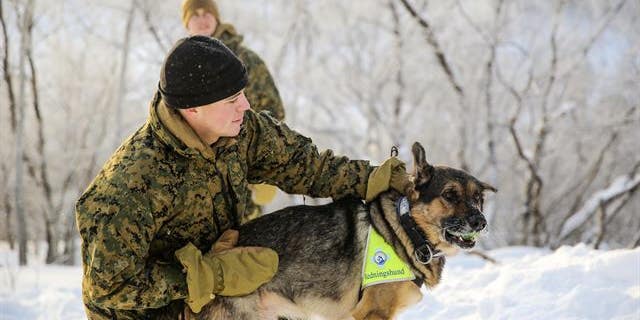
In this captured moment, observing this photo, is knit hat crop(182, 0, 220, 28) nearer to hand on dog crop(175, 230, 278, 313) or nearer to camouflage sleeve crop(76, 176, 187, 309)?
hand on dog crop(175, 230, 278, 313)

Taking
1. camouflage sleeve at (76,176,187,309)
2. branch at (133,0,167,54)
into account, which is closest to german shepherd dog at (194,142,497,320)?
camouflage sleeve at (76,176,187,309)

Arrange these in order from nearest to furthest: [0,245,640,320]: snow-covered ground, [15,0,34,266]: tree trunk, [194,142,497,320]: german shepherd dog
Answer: [194,142,497,320]: german shepherd dog → [0,245,640,320]: snow-covered ground → [15,0,34,266]: tree trunk

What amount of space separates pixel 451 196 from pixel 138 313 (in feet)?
6.39

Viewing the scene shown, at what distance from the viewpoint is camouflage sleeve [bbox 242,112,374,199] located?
319 centimetres

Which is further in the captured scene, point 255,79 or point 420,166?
point 255,79

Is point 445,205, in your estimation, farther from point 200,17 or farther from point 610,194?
point 610,194

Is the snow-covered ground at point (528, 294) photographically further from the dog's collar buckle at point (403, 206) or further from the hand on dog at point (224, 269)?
the hand on dog at point (224, 269)

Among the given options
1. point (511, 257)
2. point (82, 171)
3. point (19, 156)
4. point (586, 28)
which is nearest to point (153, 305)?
point (511, 257)

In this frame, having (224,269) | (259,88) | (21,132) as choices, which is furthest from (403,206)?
(21,132)

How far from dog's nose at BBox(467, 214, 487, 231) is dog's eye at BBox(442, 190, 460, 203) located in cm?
15

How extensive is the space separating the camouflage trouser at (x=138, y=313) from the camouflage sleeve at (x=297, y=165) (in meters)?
0.95

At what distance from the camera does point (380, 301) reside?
10.0 ft

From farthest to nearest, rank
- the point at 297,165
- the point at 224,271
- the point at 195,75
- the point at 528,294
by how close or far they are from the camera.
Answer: the point at 528,294
the point at 297,165
the point at 224,271
the point at 195,75

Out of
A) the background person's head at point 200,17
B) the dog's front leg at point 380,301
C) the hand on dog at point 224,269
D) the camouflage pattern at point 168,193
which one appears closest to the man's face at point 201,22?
the background person's head at point 200,17
